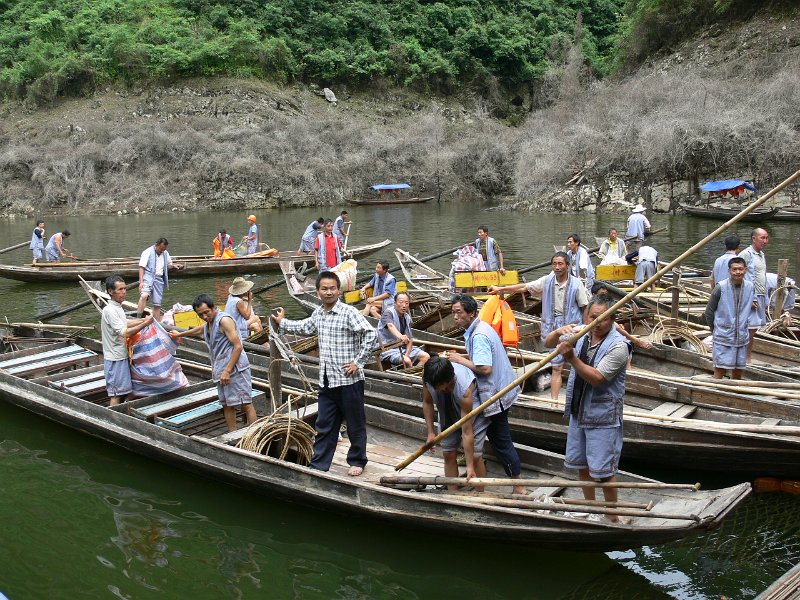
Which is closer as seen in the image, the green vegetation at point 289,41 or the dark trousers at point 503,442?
the dark trousers at point 503,442

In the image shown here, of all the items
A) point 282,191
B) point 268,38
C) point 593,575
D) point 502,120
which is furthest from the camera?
point 502,120

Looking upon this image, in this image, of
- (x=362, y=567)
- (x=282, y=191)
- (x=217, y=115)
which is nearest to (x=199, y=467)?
(x=362, y=567)

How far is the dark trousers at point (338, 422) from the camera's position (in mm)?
5930

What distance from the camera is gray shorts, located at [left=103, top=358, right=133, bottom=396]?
7688 mm

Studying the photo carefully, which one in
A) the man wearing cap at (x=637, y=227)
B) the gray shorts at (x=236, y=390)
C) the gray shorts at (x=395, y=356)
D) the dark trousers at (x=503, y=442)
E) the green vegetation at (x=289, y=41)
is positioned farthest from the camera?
the green vegetation at (x=289, y=41)

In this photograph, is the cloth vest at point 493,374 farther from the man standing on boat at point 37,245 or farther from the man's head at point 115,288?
the man standing on boat at point 37,245

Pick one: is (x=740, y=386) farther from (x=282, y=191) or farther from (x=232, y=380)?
(x=282, y=191)

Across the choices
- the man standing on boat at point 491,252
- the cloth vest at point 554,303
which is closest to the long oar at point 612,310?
the cloth vest at point 554,303

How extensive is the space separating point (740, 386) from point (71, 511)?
6.39m

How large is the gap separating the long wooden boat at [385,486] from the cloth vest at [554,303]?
6.52 feet

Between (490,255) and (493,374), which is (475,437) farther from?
(490,255)

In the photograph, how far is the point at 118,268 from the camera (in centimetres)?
1830

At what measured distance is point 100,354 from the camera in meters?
9.80

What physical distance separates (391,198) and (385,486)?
38936 millimetres
